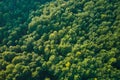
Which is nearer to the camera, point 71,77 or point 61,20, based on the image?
point 71,77

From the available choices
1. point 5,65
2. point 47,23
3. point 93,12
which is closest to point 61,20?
point 47,23

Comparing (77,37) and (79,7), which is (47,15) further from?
(77,37)

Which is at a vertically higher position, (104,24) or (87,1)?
(87,1)

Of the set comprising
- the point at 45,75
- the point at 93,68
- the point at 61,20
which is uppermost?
the point at 61,20

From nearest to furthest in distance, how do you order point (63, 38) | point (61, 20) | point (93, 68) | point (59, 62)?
point (93, 68) → point (59, 62) → point (63, 38) → point (61, 20)

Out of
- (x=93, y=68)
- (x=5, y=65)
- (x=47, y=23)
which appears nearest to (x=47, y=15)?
(x=47, y=23)

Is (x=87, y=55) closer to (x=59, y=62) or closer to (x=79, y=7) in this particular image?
(x=59, y=62)

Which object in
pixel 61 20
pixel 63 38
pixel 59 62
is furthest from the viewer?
pixel 61 20
